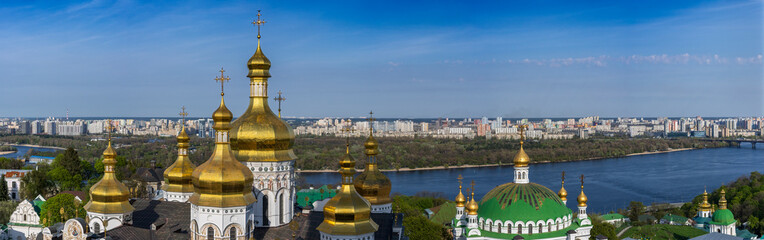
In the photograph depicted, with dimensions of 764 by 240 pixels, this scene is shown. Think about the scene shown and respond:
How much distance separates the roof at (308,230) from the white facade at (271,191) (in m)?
0.15

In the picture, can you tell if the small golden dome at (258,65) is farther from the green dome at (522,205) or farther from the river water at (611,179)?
the river water at (611,179)

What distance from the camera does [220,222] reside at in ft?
23.5

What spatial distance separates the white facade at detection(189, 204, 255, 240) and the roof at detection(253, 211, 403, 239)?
0.81 m

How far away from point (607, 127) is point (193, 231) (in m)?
116

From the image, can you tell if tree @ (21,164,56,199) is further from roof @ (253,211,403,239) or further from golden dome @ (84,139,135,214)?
roof @ (253,211,403,239)

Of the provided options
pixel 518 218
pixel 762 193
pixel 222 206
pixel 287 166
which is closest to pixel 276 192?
pixel 287 166

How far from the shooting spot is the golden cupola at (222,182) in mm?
7133

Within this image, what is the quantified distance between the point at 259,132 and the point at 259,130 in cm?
3

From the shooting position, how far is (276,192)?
8.36 metres

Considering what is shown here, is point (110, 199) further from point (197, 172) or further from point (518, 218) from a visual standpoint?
point (518, 218)

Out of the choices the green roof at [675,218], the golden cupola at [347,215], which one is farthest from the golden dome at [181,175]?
the green roof at [675,218]

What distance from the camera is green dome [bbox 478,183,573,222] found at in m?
9.33

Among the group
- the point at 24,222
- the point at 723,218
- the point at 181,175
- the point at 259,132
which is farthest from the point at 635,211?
the point at 24,222

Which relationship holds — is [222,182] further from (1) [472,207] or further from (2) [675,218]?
(2) [675,218]
